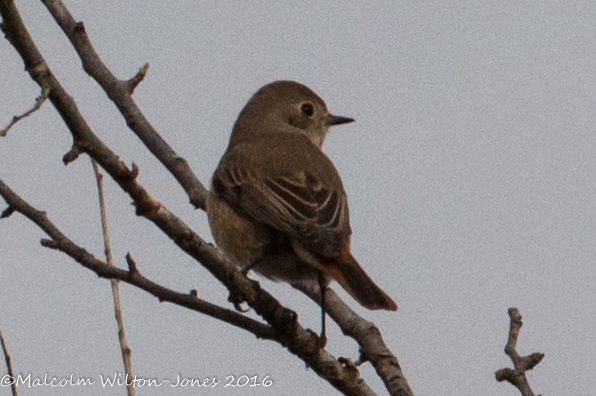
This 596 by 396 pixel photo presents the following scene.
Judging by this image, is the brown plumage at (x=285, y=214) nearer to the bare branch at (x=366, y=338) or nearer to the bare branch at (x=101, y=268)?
the bare branch at (x=366, y=338)

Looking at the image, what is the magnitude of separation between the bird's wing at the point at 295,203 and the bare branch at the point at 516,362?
121cm

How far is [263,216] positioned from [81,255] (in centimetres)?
207

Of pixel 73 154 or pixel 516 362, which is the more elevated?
pixel 73 154

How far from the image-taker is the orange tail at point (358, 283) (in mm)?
5980

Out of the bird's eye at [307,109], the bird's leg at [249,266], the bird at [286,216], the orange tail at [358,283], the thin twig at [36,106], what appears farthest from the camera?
the bird's eye at [307,109]

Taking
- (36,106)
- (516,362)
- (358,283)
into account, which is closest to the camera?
(36,106)

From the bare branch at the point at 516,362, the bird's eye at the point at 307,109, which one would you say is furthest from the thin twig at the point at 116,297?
the bird's eye at the point at 307,109

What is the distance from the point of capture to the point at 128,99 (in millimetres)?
6590

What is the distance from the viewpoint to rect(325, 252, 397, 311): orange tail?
5980mm

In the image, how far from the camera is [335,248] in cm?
614

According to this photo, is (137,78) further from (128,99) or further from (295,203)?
(295,203)

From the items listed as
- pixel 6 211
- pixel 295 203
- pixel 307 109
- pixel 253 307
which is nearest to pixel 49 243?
pixel 6 211

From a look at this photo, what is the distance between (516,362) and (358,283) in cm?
121

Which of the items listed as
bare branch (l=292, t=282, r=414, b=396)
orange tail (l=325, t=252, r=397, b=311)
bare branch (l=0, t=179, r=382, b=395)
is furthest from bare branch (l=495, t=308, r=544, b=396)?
orange tail (l=325, t=252, r=397, b=311)
